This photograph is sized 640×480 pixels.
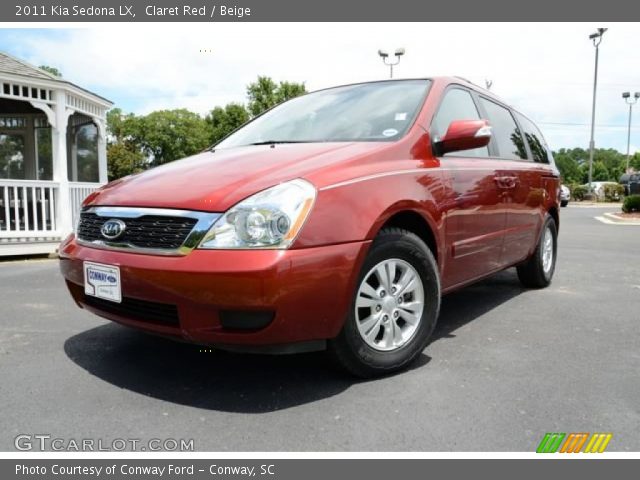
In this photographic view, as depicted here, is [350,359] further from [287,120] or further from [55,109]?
[55,109]

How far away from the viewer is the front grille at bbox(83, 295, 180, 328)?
2.41 metres

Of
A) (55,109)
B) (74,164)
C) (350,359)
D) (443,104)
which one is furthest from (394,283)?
(74,164)

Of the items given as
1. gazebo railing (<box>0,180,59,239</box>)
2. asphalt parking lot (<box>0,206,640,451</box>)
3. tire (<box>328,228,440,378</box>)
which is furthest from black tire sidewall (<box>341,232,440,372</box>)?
gazebo railing (<box>0,180,59,239</box>)

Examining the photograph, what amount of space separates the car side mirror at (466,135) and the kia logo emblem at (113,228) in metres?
1.87

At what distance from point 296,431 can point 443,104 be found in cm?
225

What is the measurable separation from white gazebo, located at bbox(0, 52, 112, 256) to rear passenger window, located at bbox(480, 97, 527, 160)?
6837 millimetres

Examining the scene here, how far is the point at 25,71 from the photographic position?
9.30 metres

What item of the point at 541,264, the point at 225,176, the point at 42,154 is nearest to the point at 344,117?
the point at 225,176

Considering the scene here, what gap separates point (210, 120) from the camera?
4284cm

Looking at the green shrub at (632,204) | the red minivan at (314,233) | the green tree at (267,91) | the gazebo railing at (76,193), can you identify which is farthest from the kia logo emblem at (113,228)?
the green tree at (267,91)

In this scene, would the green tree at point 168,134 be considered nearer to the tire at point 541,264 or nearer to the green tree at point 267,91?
the green tree at point 267,91

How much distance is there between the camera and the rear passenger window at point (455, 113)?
3296 millimetres

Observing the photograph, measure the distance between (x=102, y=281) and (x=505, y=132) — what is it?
11.0 ft

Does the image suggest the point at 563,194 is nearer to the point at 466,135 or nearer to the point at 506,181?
the point at 506,181
